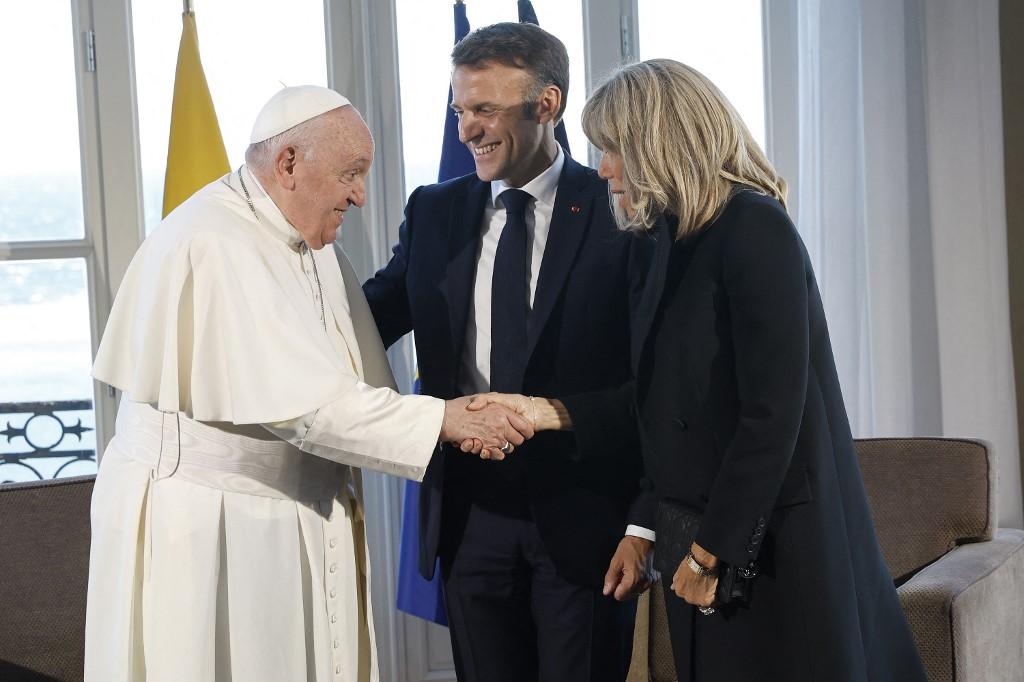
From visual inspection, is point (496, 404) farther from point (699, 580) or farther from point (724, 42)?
point (724, 42)

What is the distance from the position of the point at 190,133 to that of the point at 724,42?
1.93 meters

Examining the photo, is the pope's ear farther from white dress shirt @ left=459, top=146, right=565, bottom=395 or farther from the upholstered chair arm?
the upholstered chair arm

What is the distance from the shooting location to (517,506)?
7.21 feet

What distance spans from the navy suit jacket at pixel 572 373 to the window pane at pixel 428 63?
1.44m

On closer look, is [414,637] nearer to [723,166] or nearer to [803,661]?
[803,661]

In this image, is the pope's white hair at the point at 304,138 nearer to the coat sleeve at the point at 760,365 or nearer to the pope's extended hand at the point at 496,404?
the pope's extended hand at the point at 496,404

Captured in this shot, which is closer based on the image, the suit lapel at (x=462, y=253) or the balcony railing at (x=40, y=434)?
the suit lapel at (x=462, y=253)

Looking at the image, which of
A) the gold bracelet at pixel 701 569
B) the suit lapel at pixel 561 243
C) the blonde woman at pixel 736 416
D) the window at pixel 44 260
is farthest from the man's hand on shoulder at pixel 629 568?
the window at pixel 44 260

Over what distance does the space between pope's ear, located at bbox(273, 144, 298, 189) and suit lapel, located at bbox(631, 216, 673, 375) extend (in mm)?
731

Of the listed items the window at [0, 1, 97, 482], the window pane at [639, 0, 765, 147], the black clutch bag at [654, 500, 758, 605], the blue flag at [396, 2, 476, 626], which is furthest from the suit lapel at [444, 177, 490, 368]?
the window at [0, 1, 97, 482]

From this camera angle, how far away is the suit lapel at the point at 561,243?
2.19 meters

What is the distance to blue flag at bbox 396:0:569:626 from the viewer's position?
3.22 m

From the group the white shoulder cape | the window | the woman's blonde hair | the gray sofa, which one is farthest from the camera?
the window

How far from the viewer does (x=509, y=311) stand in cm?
223
